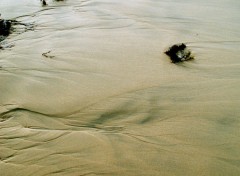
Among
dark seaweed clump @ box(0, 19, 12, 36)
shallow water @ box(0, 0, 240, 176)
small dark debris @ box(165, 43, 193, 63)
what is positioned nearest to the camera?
shallow water @ box(0, 0, 240, 176)

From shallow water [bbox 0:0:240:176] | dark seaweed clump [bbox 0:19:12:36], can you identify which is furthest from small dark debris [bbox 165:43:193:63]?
dark seaweed clump [bbox 0:19:12:36]

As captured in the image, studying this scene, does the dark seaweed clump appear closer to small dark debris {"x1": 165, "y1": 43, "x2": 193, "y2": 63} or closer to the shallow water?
the shallow water

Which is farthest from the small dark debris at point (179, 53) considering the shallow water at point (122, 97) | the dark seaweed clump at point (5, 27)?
the dark seaweed clump at point (5, 27)

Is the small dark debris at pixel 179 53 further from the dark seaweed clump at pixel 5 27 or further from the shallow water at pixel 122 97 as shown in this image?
the dark seaweed clump at pixel 5 27

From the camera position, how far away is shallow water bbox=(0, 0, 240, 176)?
222 centimetres

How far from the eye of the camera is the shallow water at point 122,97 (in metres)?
2.22

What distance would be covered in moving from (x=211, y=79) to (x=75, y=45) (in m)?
1.91

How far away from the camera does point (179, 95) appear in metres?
2.90

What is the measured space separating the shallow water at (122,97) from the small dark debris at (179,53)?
11cm

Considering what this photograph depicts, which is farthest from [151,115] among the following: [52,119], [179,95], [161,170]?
[52,119]

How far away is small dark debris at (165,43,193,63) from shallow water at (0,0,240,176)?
0.35ft

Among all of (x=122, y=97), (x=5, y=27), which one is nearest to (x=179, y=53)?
(x=122, y=97)

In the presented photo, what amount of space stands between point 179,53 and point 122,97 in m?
1.06

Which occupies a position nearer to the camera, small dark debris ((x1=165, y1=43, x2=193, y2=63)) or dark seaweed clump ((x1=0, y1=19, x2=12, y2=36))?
small dark debris ((x1=165, y1=43, x2=193, y2=63))
